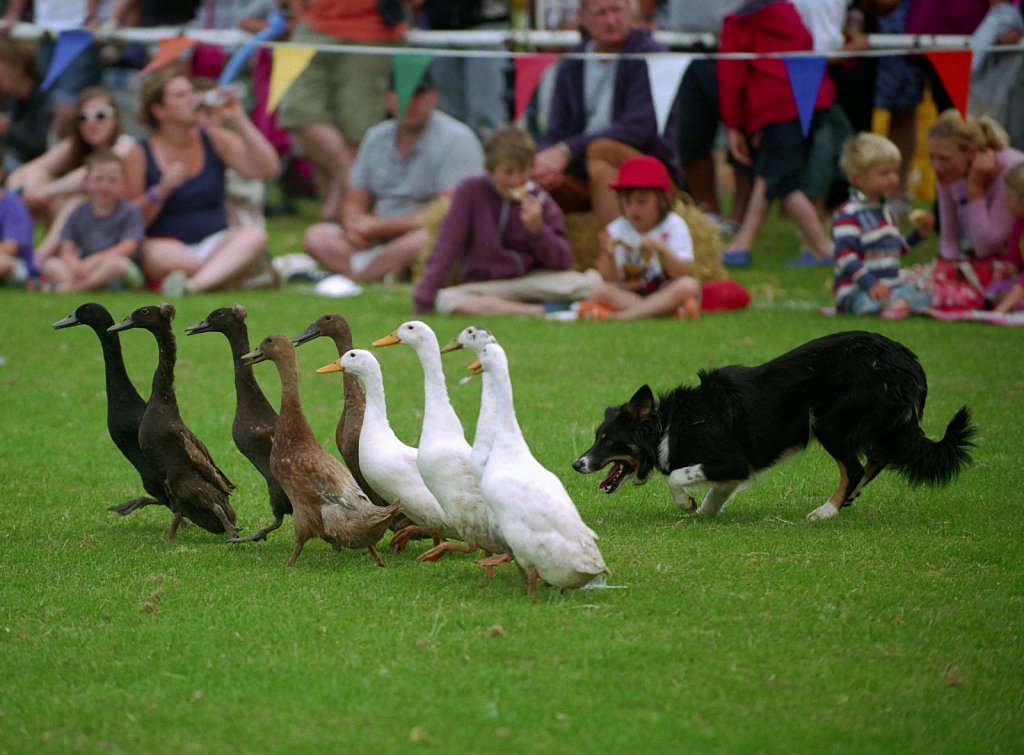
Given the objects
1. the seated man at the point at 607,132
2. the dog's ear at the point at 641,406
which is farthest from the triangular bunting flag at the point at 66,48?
the dog's ear at the point at 641,406

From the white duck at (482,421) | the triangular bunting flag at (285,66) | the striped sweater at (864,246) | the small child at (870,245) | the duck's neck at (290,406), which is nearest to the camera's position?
the white duck at (482,421)

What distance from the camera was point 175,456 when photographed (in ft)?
17.3

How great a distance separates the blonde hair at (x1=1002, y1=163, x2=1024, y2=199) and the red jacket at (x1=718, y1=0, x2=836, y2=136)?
9.93 feet

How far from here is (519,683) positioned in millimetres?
3859

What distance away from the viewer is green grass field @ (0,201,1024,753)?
11.9ft

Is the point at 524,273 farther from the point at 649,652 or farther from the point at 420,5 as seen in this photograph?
the point at 649,652

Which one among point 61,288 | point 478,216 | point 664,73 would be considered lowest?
point 61,288

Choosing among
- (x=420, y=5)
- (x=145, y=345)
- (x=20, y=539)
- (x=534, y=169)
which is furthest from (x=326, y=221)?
(x=20, y=539)

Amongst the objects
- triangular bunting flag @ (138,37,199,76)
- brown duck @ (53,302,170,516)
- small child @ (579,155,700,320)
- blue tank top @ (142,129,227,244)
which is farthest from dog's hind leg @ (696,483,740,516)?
triangular bunting flag @ (138,37,199,76)

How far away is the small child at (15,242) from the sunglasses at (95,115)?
951 mm

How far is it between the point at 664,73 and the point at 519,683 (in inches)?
328

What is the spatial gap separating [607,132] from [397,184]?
83.8 inches

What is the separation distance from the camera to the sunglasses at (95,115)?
499 inches

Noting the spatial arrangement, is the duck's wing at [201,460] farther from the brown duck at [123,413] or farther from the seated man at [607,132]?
the seated man at [607,132]
